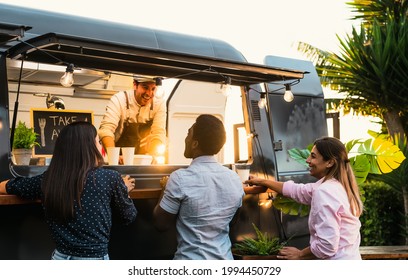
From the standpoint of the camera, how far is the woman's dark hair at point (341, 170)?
3734mm

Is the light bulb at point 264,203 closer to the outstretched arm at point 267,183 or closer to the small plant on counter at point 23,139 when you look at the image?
the outstretched arm at point 267,183

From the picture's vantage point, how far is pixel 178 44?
5457 millimetres

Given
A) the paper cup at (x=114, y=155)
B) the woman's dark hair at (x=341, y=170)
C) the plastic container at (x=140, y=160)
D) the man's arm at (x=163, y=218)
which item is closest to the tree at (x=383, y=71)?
the plastic container at (x=140, y=160)

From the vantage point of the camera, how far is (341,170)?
12.5 ft

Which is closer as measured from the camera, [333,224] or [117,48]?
[333,224]

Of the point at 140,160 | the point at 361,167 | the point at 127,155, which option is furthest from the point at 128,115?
the point at 361,167

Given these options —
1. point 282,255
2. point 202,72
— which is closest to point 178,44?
point 202,72

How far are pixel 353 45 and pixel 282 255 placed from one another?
22.5 feet

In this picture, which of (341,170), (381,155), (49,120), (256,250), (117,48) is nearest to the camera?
(341,170)

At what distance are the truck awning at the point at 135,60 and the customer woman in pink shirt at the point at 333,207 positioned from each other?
4.43 ft

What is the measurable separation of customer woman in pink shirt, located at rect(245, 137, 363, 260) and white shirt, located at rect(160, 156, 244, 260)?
0.50m

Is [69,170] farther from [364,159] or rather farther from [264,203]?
[264,203]

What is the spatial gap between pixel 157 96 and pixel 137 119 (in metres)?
0.30

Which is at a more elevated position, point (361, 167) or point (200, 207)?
point (361, 167)
